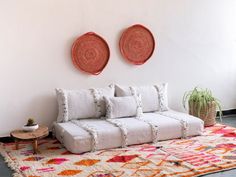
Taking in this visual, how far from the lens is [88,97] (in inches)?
195

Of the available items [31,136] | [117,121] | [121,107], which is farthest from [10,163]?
[121,107]

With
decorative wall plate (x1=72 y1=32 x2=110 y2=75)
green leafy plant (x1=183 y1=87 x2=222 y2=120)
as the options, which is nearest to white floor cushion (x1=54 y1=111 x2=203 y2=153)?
green leafy plant (x1=183 y1=87 x2=222 y2=120)

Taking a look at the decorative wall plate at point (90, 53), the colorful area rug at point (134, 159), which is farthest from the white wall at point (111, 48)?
the colorful area rug at point (134, 159)

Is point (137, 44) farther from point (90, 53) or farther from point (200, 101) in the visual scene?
point (200, 101)

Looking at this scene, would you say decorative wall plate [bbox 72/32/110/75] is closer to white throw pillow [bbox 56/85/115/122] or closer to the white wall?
the white wall

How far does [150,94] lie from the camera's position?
17.5 feet

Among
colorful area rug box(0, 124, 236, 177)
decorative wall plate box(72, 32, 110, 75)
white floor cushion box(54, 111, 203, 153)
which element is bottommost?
colorful area rug box(0, 124, 236, 177)

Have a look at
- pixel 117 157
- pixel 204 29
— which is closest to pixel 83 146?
pixel 117 157

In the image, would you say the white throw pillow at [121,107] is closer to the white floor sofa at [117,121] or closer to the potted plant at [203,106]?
the white floor sofa at [117,121]

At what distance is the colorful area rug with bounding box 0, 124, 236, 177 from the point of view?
11.8ft

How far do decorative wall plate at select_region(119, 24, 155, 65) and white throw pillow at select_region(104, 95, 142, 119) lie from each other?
0.78 meters

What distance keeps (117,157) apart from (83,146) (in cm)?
43

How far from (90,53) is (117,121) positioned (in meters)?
1.14

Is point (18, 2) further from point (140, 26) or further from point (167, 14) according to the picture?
point (167, 14)
